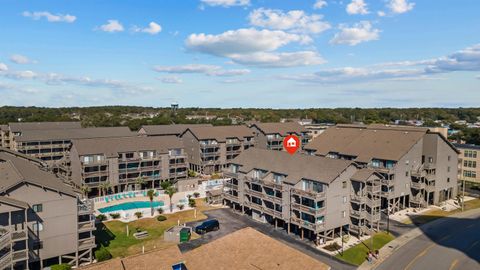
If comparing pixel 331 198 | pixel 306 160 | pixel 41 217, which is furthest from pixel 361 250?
pixel 41 217

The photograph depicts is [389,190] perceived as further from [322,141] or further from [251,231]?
[251,231]

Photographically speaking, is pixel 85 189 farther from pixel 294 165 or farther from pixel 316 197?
pixel 316 197

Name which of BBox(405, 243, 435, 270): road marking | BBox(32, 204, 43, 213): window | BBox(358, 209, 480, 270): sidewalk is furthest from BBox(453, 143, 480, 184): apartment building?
BBox(32, 204, 43, 213): window

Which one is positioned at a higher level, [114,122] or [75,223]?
[114,122]

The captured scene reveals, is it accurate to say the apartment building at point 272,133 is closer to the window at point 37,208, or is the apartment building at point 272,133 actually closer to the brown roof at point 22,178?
the brown roof at point 22,178

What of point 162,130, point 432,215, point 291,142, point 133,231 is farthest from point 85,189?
point 432,215
